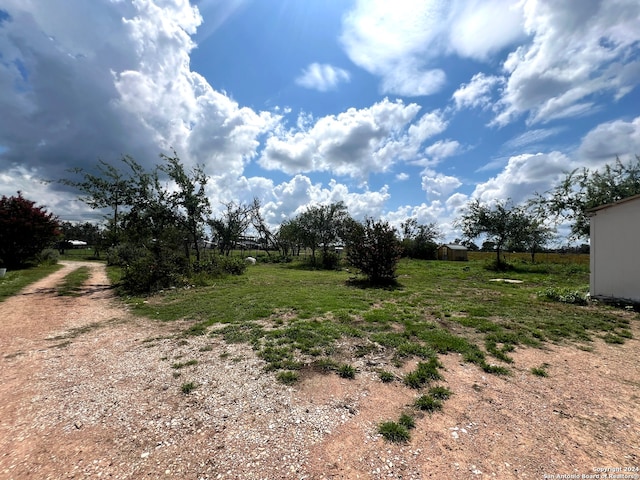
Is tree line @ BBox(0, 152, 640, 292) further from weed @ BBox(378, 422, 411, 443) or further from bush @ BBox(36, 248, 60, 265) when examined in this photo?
weed @ BBox(378, 422, 411, 443)

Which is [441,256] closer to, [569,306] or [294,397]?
[569,306]

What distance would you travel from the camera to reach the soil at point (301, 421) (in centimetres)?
238

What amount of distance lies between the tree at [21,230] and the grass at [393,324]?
1552 centimetres

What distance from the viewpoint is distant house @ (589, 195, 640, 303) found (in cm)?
830

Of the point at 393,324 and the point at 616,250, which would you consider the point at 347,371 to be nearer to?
the point at 393,324

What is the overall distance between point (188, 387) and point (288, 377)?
1.32 m

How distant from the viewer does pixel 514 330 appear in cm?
589

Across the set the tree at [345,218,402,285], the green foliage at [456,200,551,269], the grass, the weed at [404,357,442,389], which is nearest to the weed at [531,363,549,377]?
the grass

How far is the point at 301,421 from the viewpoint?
9.80 feet

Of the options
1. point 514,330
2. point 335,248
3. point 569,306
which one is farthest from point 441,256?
point 514,330

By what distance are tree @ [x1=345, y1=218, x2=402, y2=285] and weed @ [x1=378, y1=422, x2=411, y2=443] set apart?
10.8 meters

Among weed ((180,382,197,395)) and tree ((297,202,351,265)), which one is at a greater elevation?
tree ((297,202,351,265))

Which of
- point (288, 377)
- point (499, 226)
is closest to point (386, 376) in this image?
point (288, 377)

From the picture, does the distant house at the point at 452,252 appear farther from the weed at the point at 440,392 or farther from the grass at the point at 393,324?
the weed at the point at 440,392
